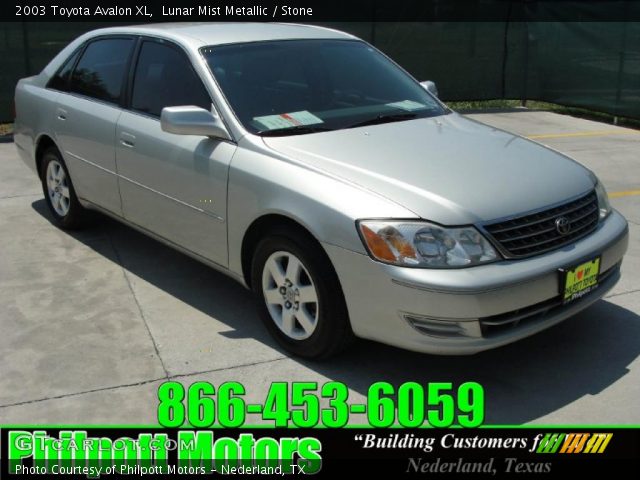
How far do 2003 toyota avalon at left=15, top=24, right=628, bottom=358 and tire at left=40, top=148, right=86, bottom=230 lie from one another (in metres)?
0.29

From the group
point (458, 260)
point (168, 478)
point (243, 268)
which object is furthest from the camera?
point (243, 268)

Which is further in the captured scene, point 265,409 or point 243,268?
point 243,268

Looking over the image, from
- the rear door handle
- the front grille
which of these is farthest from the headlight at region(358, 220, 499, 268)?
the rear door handle

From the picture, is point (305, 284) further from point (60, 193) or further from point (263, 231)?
point (60, 193)

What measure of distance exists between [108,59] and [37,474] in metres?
3.26

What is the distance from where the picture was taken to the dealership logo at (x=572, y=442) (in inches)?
135

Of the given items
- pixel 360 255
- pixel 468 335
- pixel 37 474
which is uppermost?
pixel 360 255

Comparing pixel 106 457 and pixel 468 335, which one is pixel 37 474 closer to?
pixel 106 457

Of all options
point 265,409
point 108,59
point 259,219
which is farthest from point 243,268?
point 108,59

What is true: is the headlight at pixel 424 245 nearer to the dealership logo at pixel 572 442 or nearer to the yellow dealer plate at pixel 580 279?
the yellow dealer plate at pixel 580 279

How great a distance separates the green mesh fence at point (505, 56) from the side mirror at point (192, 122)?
7156 millimetres

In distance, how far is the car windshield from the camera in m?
4.48

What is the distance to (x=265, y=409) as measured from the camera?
3.69 metres

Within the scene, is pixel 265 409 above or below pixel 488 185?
below
